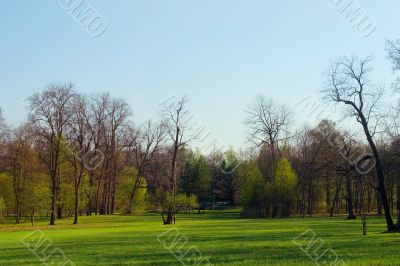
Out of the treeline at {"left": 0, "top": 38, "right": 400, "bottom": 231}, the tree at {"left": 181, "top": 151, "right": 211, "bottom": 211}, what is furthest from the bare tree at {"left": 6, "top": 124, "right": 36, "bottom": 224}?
the tree at {"left": 181, "top": 151, "right": 211, "bottom": 211}

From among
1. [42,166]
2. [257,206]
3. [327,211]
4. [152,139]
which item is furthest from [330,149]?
[42,166]

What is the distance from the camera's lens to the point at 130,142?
8556 centimetres

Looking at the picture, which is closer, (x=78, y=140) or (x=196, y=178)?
(x=78, y=140)

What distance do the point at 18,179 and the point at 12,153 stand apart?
3.55 m

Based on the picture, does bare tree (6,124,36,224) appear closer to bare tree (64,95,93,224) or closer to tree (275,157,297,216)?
bare tree (64,95,93,224)

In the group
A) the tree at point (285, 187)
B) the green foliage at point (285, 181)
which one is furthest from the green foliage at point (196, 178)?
the tree at point (285, 187)

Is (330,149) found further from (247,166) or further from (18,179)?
(18,179)

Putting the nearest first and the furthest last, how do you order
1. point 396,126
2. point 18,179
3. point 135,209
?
point 396,126
point 18,179
point 135,209

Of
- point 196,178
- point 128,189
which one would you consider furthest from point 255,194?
point 196,178

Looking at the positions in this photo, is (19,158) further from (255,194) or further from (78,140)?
(255,194)

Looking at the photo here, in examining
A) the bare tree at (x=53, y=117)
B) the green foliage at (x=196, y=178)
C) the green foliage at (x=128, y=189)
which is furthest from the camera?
the green foliage at (x=196, y=178)

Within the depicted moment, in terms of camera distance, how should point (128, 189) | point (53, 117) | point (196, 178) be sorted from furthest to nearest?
point (196, 178)
point (128, 189)
point (53, 117)

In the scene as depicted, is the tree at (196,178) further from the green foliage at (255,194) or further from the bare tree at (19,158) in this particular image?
the bare tree at (19,158)

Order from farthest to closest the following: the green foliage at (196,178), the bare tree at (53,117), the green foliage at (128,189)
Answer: the green foliage at (196,178) → the green foliage at (128,189) → the bare tree at (53,117)
